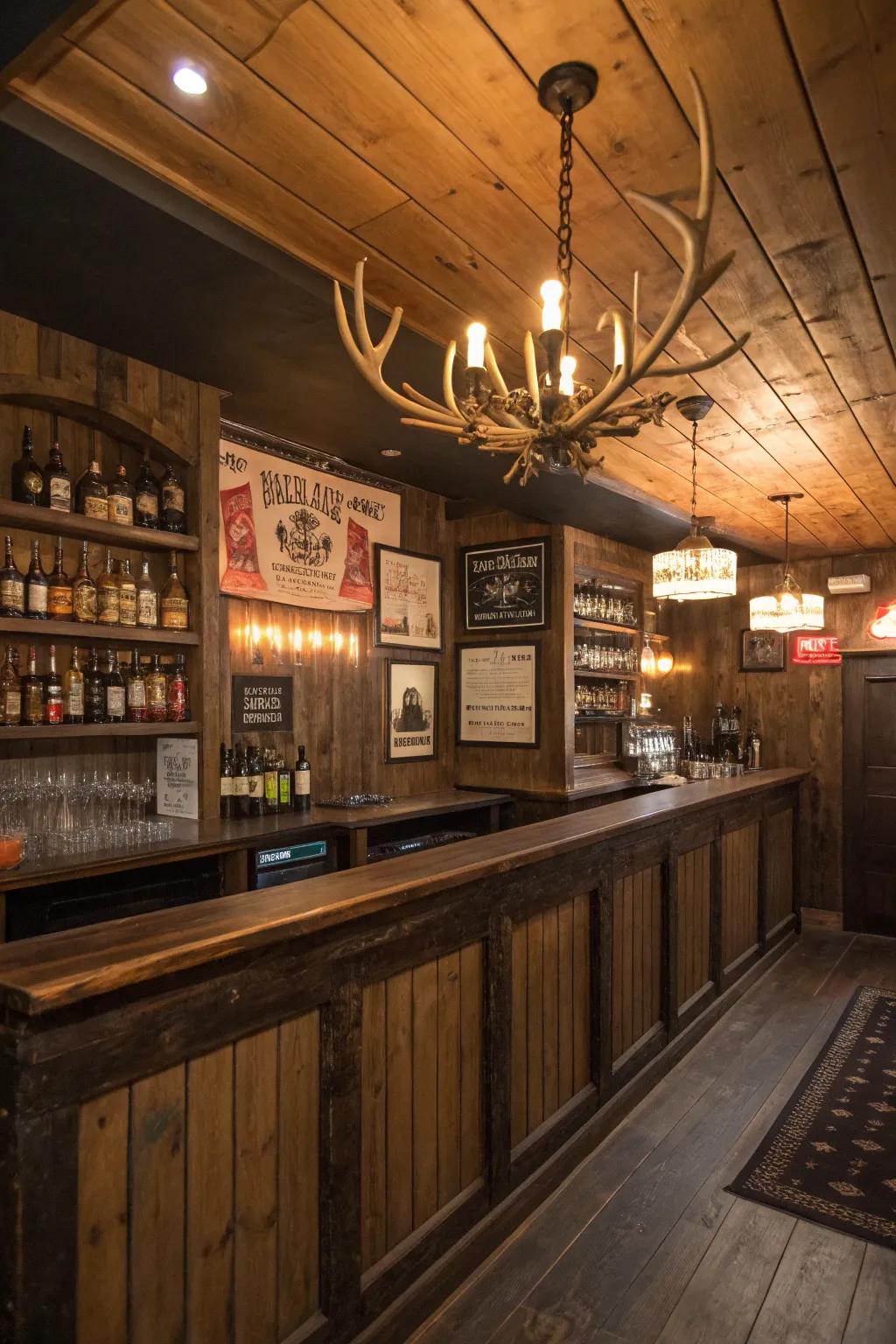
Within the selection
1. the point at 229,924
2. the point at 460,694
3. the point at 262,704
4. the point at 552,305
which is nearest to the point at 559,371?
the point at 552,305

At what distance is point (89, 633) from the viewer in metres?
2.94

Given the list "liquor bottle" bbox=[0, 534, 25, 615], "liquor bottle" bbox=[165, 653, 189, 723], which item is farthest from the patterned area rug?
"liquor bottle" bbox=[0, 534, 25, 615]

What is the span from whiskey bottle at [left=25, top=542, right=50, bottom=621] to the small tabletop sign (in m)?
0.73

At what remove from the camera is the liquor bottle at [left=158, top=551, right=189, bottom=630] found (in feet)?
10.7

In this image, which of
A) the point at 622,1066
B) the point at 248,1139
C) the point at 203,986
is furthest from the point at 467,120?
the point at 622,1066

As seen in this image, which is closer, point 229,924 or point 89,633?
point 229,924

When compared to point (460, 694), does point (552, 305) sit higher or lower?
higher

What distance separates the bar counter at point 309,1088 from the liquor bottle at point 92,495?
1718 mm

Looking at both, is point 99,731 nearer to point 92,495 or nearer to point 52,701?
point 52,701

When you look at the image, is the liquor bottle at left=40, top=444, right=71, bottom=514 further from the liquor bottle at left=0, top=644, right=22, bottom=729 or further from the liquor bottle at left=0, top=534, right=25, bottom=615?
the liquor bottle at left=0, top=644, right=22, bottom=729

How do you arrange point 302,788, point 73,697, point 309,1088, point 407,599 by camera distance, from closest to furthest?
point 309,1088 → point 73,697 → point 302,788 → point 407,599

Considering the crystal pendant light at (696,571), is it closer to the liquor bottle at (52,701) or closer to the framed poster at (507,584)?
the framed poster at (507,584)

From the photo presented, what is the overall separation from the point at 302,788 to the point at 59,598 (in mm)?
1481

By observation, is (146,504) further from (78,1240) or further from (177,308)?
(78,1240)
